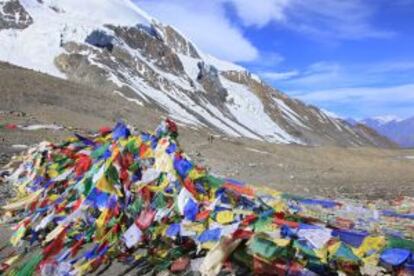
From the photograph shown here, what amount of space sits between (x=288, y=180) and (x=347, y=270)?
22.0 metres

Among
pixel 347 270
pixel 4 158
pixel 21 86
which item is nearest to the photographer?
pixel 347 270

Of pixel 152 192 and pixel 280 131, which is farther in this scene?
pixel 280 131

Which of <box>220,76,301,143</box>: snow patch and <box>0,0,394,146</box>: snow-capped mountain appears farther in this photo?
<box>220,76,301,143</box>: snow patch

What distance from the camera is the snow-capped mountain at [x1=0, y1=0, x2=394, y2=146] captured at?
117 m

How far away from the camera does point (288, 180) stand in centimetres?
2792

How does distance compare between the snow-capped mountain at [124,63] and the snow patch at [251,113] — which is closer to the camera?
the snow-capped mountain at [124,63]

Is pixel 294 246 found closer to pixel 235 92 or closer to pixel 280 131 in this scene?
pixel 280 131

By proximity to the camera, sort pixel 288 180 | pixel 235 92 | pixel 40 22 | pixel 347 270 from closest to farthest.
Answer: pixel 347 270, pixel 288 180, pixel 40 22, pixel 235 92

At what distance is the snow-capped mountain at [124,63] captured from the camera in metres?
117

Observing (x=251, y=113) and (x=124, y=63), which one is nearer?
(x=124, y=63)

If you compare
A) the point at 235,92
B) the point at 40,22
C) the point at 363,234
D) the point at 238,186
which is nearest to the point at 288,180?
the point at 238,186

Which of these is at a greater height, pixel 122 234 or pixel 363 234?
pixel 363 234

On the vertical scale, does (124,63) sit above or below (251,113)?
above

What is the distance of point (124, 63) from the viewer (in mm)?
129375
